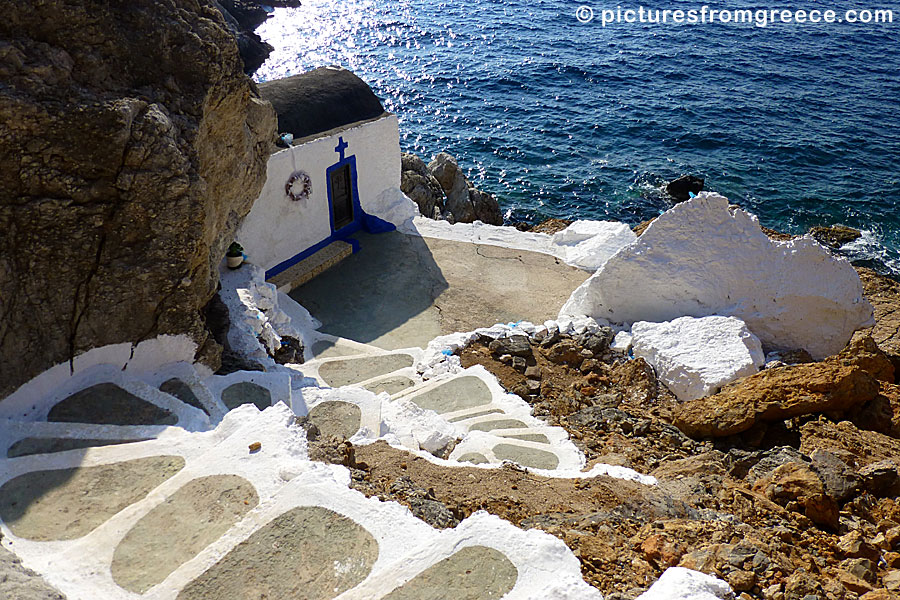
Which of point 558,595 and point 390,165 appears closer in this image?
point 558,595

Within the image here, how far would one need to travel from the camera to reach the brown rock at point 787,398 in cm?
754

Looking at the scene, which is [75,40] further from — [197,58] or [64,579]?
[64,579]

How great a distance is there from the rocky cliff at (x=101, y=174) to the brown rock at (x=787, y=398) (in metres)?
5.68

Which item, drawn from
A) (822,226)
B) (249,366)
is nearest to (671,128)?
(822,226)

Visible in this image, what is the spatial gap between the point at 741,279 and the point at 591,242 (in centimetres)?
531

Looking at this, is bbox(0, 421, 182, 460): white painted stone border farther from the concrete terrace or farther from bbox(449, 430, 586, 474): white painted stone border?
the concrete terrace

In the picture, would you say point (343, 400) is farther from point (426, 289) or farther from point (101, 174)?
point (426, 289)

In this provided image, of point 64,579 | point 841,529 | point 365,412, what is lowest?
point 365,412

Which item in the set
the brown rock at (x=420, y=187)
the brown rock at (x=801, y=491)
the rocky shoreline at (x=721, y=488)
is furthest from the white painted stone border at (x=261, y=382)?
the brown rock at (x=420, y=187)

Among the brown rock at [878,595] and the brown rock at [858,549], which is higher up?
the brown rock at [878,595]

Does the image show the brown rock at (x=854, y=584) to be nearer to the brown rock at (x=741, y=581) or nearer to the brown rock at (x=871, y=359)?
the brown rock at (x=741, y=581)

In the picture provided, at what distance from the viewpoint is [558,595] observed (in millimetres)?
4152

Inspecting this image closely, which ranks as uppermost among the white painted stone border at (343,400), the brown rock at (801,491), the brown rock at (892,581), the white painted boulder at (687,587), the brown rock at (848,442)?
the white painted boulder at (687,587)

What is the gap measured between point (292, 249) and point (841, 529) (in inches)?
445
